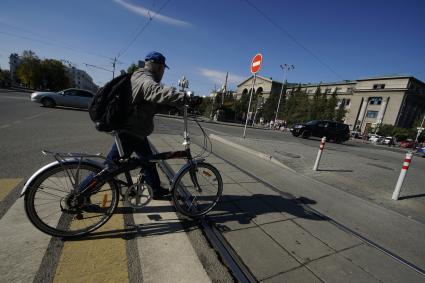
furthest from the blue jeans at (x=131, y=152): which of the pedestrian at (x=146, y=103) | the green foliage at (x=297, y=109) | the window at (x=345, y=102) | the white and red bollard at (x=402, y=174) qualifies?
the window at (x=345, y=102)

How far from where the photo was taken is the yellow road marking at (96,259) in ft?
6.44

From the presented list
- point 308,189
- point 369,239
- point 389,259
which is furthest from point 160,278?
point 308,189

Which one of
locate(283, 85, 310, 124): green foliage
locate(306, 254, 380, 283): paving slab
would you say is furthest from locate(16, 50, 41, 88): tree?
locate(306, 254, 380, 283): paving slab

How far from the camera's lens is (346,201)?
491cm

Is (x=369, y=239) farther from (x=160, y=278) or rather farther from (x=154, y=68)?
(x=154, y=68)

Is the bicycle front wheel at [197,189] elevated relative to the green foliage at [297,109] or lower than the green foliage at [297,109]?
lower

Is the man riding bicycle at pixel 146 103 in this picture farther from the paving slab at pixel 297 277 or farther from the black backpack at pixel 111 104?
the paving slab at pixel 297 277

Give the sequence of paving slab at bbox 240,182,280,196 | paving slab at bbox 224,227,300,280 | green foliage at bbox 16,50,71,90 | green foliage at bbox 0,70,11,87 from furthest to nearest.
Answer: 1. green foliage at bbox 16,50,71,90
2. green foliage at bbox 0,70,11,87
3. paving slab at bbox 240,182,280,196
4. paving slab at bbox 224,227,300,280

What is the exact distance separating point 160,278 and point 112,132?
5.08 feet

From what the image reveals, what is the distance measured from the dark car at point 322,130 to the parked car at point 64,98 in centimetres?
1739

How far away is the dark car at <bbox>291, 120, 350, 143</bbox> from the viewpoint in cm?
2084

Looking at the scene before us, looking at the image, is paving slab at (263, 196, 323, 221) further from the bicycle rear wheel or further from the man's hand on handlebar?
the bicycle rear wheel

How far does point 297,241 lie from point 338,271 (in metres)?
0.56

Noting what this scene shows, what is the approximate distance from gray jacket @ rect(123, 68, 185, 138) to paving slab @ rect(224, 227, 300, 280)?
168 centimetres
